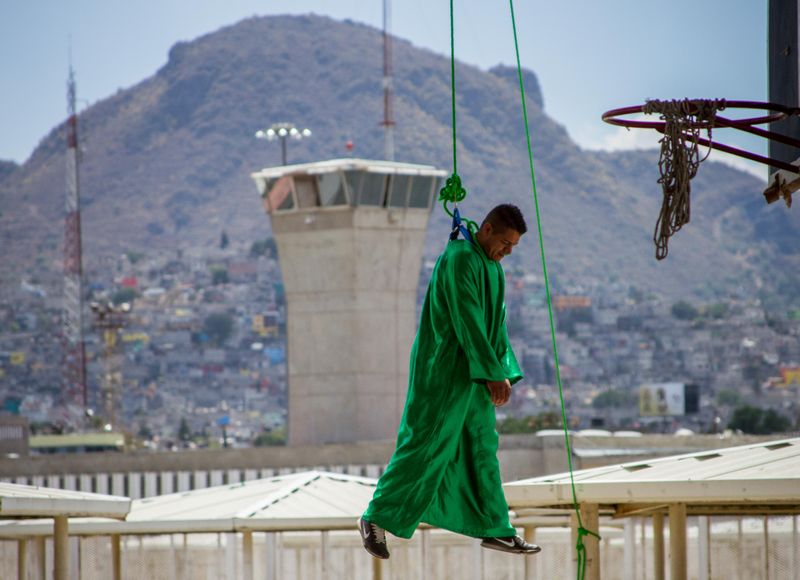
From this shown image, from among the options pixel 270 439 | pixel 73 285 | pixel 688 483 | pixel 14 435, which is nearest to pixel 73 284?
pixel 73 285

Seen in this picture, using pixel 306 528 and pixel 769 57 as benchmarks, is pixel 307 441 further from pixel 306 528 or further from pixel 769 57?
pixel 769 57

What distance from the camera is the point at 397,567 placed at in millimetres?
28906

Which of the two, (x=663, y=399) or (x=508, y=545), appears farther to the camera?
(x=663, y=399)

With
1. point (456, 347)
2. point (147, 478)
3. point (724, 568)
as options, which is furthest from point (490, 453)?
point (147, 478)

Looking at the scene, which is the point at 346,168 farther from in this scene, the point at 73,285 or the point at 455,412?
the point at 73,285

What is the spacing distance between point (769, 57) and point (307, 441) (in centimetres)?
5765

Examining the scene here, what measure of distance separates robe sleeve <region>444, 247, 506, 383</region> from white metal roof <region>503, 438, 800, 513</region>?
19.4 ft

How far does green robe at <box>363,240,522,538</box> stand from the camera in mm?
7895

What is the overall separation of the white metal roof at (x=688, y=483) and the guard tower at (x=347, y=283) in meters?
50.7

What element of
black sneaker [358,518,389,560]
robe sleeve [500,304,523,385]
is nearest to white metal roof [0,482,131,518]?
black sneaker [358,518,389,560]

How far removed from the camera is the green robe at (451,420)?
789cm

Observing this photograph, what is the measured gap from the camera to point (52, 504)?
54.2 feet

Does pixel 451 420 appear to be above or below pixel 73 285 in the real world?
below

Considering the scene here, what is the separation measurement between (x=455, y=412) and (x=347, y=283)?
5960 centimetres
